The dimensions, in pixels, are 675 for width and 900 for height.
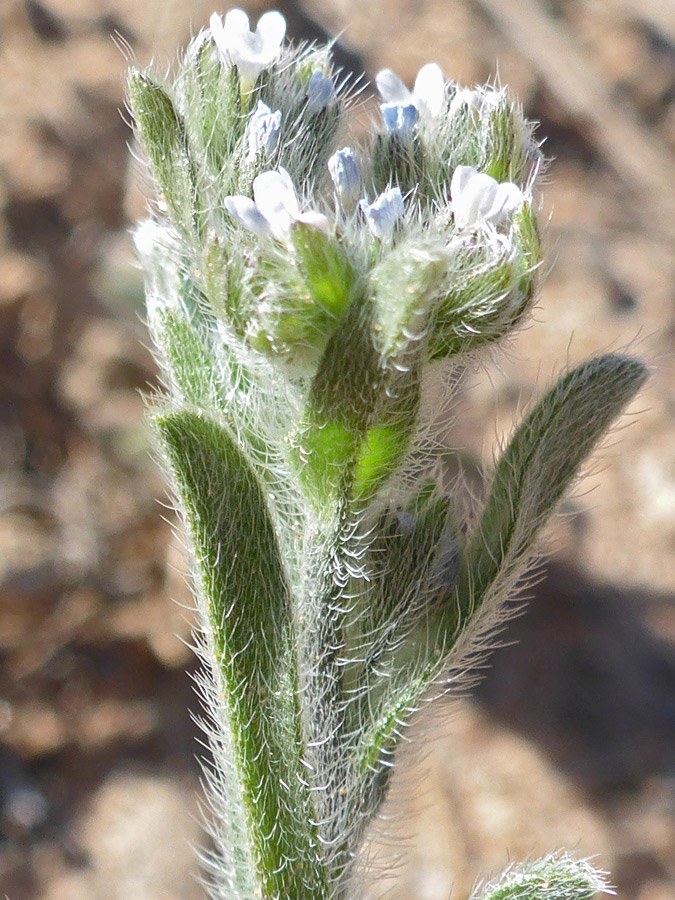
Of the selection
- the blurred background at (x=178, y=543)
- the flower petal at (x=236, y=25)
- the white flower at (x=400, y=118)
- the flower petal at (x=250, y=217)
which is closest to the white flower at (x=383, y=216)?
the flower petal at (x=250, y=217)

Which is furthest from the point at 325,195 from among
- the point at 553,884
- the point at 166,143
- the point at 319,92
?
the point at 553,884

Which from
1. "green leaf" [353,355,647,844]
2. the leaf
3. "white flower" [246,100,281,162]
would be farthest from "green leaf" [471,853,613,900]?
"white flower" [246,100,281,162]

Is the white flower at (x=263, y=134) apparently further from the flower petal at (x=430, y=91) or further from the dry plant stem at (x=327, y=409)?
the flower petal at (x=430, y=91)

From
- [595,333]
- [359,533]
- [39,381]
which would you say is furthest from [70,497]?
[359,533]

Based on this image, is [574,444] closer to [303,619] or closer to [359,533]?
[359,533]

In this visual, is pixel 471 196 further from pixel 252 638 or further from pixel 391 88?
pixel 252 638

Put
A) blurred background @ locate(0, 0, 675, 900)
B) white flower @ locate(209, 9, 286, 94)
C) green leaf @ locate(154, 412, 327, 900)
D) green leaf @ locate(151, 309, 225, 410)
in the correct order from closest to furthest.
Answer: green leaf @ locate(154, 412, 327, 900), white flower @ locate(209, 9, 286, 94), green leaf @ locate(151, 309, 225, 410), blurred background @ locate(0, 0, 675, 900)

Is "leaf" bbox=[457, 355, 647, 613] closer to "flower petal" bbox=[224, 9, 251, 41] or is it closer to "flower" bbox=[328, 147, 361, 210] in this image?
"flower" bbox=[328, 147, 361, 210]
